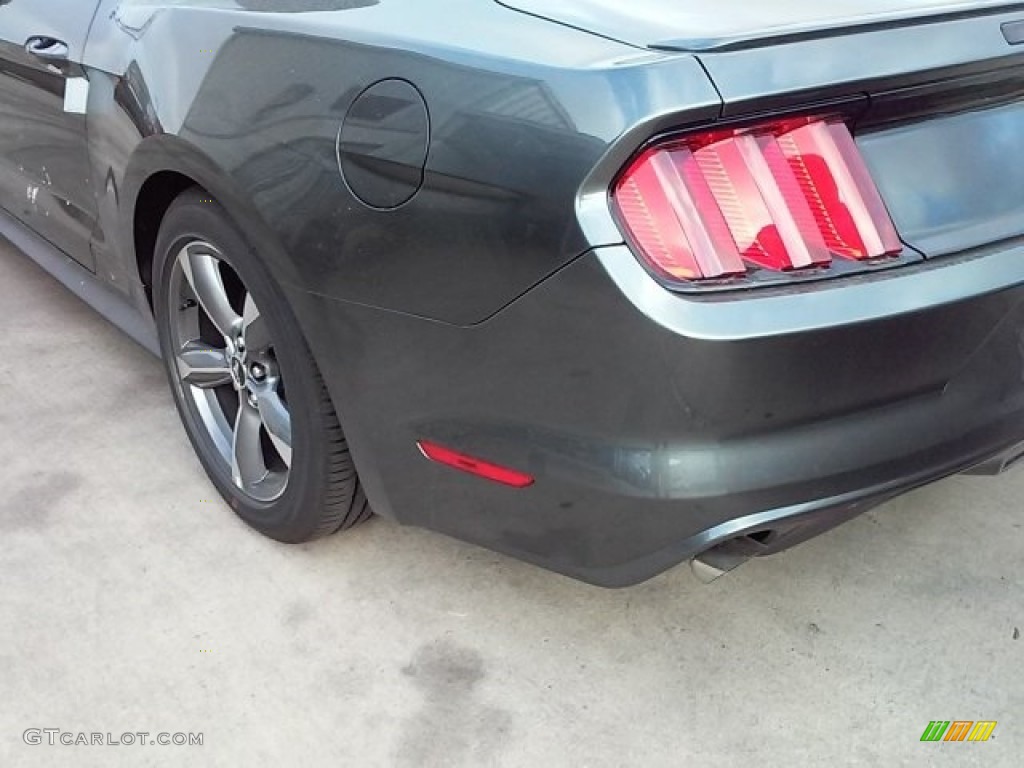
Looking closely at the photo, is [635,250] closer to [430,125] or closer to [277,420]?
[430,125]

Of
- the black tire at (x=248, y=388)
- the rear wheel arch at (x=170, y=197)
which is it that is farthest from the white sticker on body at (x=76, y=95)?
the black tire at (x=248, y=388)

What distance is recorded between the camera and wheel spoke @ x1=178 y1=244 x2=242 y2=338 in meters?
2.33

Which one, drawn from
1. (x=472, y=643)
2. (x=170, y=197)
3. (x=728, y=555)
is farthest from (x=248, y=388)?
(x=728, y=555)

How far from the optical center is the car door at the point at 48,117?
2.58 meters

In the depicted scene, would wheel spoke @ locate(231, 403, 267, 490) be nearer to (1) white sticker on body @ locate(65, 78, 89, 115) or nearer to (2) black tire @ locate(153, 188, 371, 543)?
(2) black tire @ locate(153, 188, 371, 543)

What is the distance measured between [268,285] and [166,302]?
2.06 feet

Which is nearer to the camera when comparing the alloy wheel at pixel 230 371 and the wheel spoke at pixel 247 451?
the alloy wheel at pixel 230 371

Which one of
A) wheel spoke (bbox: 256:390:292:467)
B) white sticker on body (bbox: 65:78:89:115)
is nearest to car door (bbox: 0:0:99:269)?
white sticker on body (bbox: 65:78:89:115)

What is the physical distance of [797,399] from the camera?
60.7 inches

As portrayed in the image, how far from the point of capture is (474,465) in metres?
1.79

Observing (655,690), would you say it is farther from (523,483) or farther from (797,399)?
(797,399)

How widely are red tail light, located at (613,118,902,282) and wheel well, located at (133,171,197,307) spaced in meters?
1.13

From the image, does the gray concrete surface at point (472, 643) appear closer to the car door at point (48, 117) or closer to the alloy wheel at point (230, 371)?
the alloy wheel at point (230, 371)

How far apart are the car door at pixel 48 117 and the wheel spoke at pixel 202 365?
0.49 m
